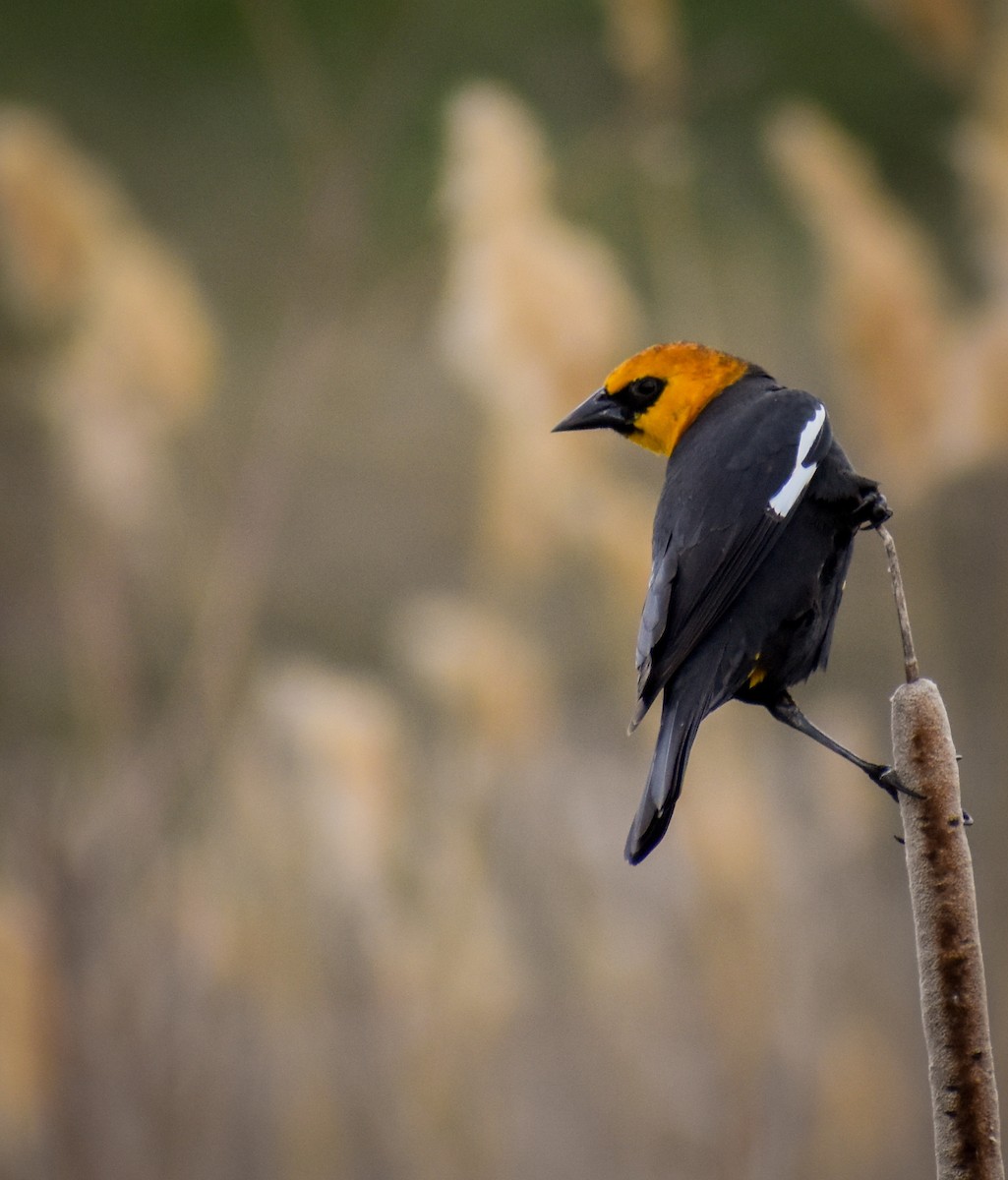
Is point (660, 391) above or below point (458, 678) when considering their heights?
below

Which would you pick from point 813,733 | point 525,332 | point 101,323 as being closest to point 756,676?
point 813,733

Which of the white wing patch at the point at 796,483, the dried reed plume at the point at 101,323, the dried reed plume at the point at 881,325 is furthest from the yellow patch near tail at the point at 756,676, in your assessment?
the dried reed plume at the point at 101,323

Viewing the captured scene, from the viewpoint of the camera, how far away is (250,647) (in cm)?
212

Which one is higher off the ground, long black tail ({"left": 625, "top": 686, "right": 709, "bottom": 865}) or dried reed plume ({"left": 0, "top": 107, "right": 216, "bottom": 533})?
dried reed plume ({"left": 0, "top": 107, "right": 216, "bottom": 533})

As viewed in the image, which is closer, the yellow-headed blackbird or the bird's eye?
the yellow-headed blackbird

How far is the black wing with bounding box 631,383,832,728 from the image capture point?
0.83 meters

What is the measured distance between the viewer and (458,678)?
1.90 metres

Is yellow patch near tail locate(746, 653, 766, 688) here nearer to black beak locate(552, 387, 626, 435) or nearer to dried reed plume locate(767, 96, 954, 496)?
black beak locate(552, 387, 626, 435)

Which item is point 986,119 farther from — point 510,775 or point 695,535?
point 695,535

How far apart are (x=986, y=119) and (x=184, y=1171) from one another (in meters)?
1.88

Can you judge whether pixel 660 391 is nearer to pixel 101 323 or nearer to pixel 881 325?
pixel 881 325

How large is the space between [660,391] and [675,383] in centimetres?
1

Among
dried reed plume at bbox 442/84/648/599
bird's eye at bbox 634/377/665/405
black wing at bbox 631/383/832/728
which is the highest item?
dried reed plume at bbox 442/84/648/599

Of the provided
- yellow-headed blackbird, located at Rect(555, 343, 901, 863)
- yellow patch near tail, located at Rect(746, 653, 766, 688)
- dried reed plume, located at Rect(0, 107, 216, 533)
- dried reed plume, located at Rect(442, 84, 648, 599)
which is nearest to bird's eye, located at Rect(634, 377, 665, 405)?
yellow-headed blackbird, located at Rect(555, 343, 901, 863)
